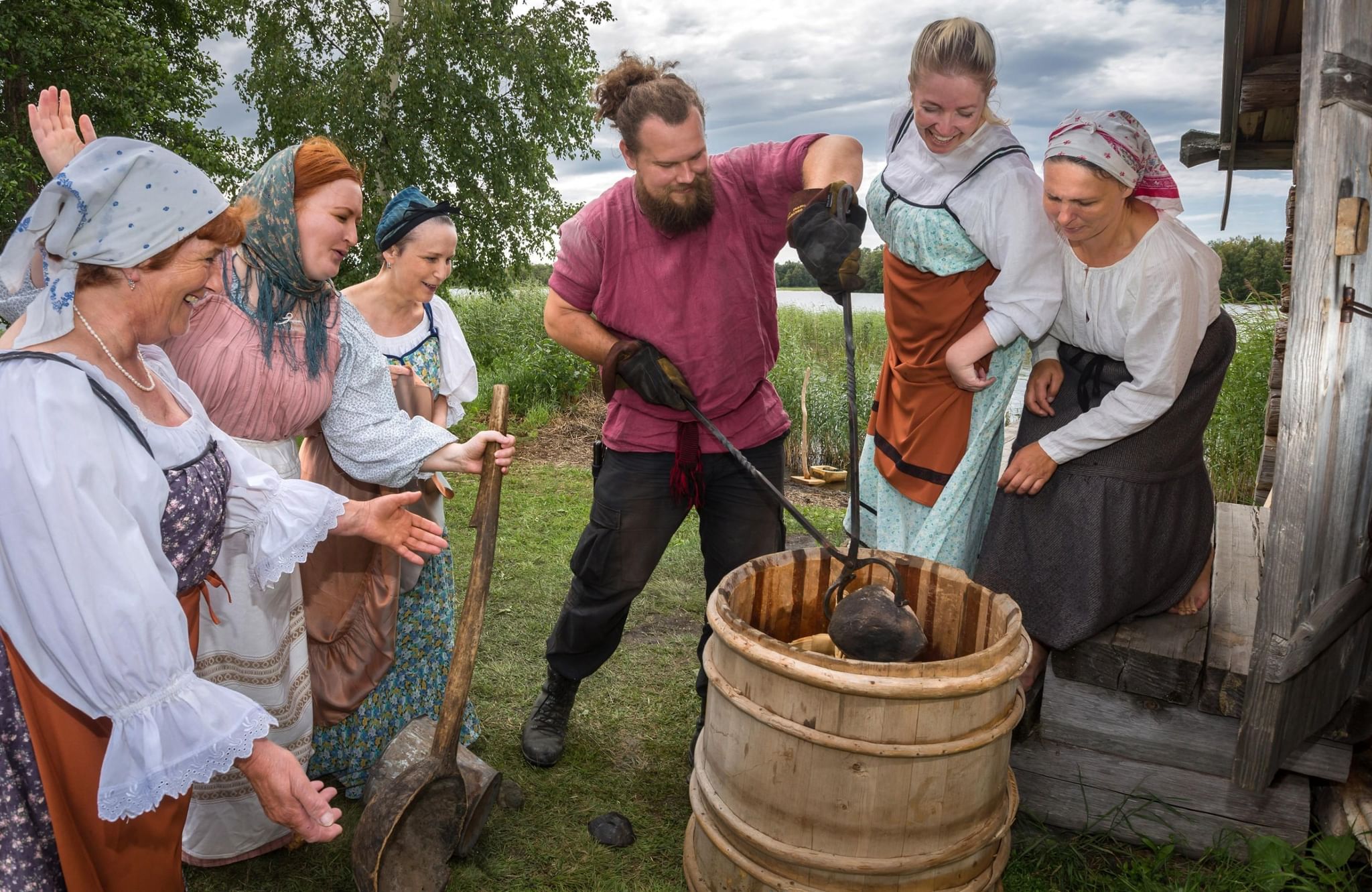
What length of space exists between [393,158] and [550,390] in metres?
4.55

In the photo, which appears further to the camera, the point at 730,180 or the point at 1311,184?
the point at 730,180

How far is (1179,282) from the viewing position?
2.37 metres

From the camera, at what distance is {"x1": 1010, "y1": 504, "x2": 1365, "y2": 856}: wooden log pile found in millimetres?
2562

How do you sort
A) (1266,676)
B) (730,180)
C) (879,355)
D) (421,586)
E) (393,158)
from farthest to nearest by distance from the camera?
1. (393,158)
2. (879,355)
3. (421,586)
4. (730,180)
5. (1266,676)

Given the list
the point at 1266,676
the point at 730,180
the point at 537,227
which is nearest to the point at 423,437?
the point at 730,180

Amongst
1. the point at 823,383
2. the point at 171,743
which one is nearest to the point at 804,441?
the point at 823,383

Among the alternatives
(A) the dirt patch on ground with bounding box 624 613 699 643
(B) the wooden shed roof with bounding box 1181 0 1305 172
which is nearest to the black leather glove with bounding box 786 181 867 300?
(B) the wooden shed roof with bounding box 1181 0 1305 172

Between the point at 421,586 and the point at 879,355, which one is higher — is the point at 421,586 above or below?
above

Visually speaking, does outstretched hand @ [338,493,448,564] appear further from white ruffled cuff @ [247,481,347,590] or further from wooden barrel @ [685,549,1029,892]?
wooden barrel @ [685,549,1029,892]

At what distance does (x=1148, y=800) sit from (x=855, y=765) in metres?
1.45

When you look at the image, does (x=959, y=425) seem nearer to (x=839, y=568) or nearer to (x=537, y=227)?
(x=839, y=568)

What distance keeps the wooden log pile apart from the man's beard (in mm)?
1647

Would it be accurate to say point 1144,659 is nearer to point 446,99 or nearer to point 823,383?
point 823,383

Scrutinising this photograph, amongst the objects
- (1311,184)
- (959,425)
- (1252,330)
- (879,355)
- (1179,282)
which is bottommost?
(879,355)
